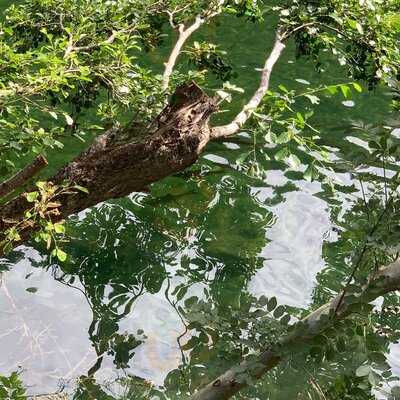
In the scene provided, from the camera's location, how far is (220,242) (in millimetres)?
6223

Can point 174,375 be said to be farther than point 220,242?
No

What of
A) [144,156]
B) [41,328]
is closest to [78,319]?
[41,328]

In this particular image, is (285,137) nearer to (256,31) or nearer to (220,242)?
(220,242)

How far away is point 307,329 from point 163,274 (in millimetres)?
3011

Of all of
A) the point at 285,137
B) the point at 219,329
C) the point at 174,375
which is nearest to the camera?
the point at 219,329

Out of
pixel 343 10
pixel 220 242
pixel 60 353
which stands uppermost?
pixel 343 10

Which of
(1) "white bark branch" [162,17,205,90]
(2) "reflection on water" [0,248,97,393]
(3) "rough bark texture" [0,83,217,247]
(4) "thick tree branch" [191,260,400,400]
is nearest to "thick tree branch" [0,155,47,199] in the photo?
(3) "rough bark texture" [0,83,217,247]

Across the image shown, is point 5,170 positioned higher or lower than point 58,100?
lower

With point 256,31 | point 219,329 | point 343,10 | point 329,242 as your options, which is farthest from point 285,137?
point 256,31

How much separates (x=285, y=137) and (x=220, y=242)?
2442mm

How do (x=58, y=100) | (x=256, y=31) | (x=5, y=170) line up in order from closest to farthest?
(x=5, y=170)
(x=58, y=100)
(x=256, y=31)

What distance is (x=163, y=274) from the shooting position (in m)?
5.71

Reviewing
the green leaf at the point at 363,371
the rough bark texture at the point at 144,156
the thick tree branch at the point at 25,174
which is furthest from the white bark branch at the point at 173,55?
the green leaf at the point at 363,371

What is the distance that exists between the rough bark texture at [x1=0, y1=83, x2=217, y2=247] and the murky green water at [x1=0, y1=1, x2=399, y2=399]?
1.88 ft
